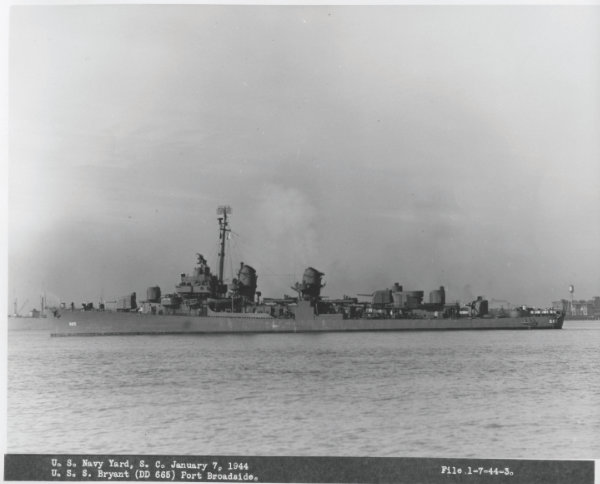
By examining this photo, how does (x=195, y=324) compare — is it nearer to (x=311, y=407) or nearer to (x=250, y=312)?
(x=250, y=312)

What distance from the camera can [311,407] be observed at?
44.8ft

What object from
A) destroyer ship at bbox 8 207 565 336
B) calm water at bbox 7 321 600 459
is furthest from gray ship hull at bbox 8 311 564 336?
calm water at bbox 7 321 600 459

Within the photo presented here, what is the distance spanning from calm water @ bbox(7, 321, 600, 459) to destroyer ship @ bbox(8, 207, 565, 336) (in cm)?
1985

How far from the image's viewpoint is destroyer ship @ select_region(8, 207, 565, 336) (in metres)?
43.2

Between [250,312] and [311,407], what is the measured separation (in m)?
32.0

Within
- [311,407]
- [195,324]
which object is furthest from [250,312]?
[311,407]

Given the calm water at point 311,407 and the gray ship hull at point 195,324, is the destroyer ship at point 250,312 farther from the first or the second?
the calm water at point 311,407

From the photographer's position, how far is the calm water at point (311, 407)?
10.9 metres

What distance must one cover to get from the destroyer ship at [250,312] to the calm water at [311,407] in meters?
19.8

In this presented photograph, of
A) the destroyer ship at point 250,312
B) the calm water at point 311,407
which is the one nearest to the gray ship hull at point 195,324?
the destroyer ship at point 250,312

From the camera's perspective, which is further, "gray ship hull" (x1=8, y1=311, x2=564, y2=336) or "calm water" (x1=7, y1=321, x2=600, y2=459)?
"gray ship hull" (x1=8, y1=311, x2=564, y2=336)

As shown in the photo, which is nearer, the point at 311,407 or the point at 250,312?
the point at 311,407

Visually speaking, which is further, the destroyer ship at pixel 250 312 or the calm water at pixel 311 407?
the destroyer ship at pixel 250 312

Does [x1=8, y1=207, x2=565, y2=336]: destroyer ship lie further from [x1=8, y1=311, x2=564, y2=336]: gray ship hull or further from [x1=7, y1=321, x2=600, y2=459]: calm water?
[x1=7, y1=321, x2=600, y2=459]: calm water
